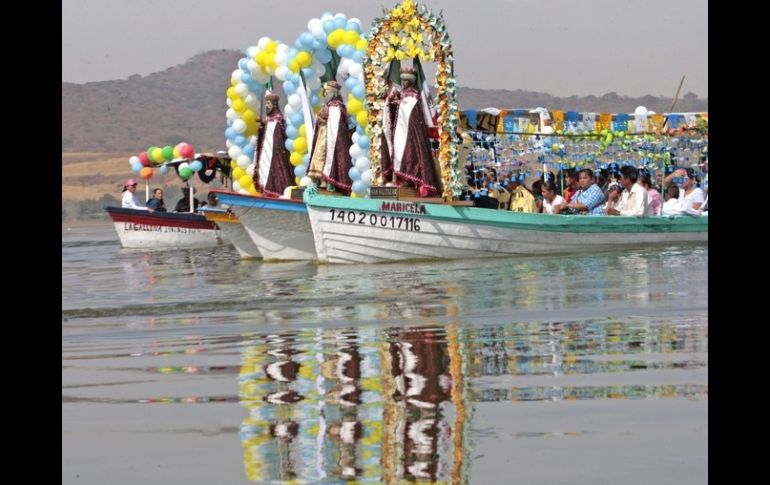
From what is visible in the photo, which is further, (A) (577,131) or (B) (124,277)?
(A) (577,131)

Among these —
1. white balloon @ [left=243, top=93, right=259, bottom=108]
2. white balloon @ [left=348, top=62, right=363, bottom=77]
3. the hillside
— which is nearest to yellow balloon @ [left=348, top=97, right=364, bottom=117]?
white balloon @ [left=348, top=62, right=363, bottom=77]

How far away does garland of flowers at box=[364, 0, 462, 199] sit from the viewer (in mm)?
25562

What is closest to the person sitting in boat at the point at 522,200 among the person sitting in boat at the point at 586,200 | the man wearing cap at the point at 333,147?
the person sitting in boat at the point at 586,200

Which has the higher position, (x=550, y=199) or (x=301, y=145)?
(x=301, y=145)

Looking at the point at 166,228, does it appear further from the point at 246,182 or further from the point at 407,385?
the point at 407,385

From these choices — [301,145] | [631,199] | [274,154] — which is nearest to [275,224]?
[301,145]

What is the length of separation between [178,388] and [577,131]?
64.7 ft

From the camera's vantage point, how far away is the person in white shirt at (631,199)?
27.8 meters

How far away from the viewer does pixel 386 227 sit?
25.5 meters

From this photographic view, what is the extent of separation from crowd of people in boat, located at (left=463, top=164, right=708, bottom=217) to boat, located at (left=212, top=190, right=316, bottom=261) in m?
2.96

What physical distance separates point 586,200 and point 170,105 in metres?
127

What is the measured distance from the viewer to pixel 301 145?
3030 centimetres
